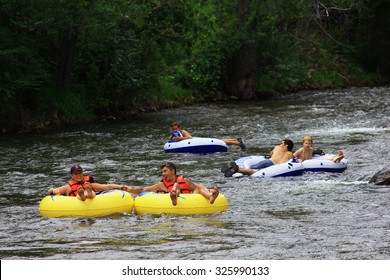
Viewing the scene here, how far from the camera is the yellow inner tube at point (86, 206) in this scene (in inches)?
519

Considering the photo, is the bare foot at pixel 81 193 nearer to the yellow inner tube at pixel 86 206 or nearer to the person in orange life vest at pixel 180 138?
the yellow inner tube at pixel 86 206

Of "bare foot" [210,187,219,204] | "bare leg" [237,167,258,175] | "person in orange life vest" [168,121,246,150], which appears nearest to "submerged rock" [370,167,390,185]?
"bare leg" [237,167,258,175]

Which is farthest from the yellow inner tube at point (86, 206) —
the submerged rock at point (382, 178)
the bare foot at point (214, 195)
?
the submerged rock at point (382, 178)

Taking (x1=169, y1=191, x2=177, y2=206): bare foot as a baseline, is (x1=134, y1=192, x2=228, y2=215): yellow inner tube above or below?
below

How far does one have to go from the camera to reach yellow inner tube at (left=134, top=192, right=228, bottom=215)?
13.1 m

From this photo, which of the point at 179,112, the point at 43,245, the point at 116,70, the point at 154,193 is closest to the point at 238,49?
the point at 179,112

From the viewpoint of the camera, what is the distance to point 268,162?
57.8ft

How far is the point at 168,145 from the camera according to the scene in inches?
821

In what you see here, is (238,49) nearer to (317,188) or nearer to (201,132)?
(201,132)

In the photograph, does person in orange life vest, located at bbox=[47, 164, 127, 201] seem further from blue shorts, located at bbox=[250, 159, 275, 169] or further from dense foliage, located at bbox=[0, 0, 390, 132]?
dense foliage, located at bbox=[0, 0, 390, 132]

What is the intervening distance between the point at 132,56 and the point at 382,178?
13.5m

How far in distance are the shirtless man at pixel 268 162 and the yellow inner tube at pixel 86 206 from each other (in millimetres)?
3987

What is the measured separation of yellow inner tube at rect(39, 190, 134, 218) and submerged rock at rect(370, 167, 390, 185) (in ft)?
15.0

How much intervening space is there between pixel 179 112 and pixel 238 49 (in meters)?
6.84
